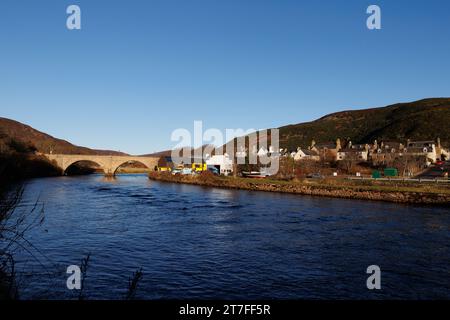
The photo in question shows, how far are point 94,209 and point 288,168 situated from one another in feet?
178

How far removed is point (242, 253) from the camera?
23.0 meters

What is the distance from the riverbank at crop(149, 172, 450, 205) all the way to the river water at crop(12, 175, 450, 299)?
7.47 meters

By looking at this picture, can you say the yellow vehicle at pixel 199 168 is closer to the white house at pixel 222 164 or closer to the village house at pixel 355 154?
the white house at pixel 222 164

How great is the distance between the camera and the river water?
16.4 metres

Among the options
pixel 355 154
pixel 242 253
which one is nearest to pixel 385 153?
pixel 355 154

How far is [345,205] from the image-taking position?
153ft

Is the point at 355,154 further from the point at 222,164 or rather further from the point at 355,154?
the point at 222,164

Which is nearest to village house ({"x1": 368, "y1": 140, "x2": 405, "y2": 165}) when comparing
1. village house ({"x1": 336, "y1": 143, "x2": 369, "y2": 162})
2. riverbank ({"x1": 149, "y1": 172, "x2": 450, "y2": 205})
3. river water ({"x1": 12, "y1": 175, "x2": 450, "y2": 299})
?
village house ({"x1": 336, "y1": 143, "x2": 369, "y2": 162})

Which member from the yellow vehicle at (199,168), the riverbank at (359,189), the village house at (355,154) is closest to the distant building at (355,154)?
the village house at (355,154)

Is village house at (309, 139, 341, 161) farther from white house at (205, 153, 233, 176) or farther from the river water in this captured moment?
the river water

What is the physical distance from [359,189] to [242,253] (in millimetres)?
37445
